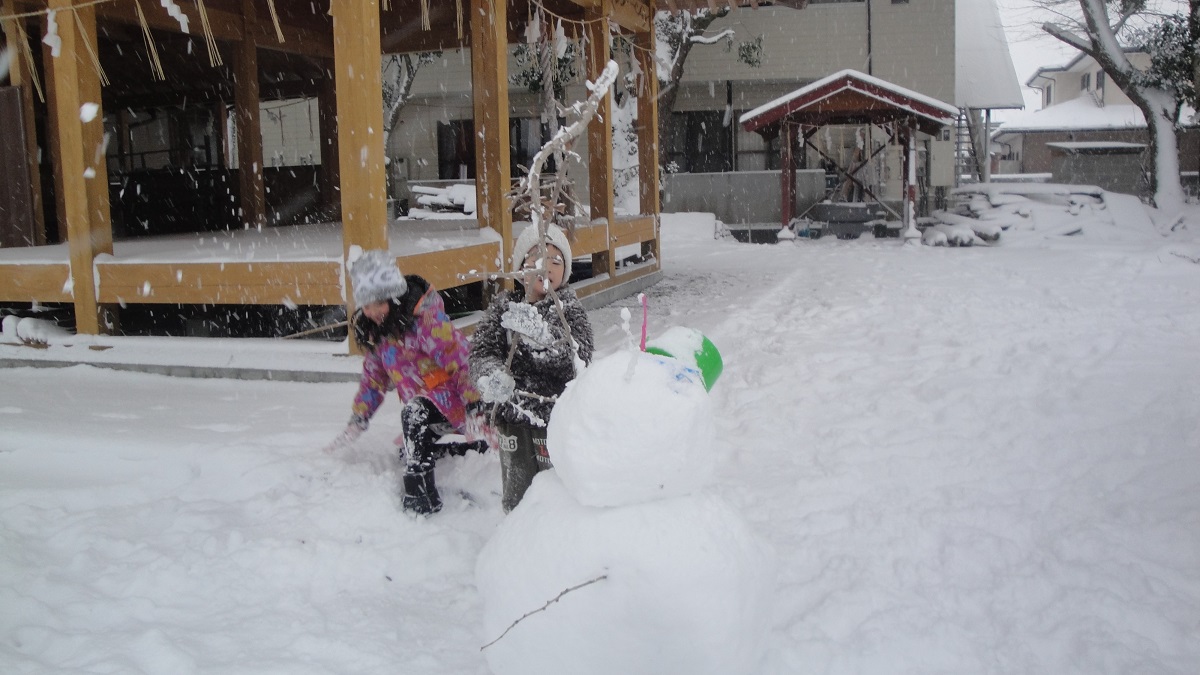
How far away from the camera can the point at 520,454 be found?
363 centimetres

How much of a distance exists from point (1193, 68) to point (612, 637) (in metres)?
20.9

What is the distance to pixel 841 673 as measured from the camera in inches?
114

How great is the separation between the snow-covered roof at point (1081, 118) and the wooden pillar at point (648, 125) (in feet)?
94.1

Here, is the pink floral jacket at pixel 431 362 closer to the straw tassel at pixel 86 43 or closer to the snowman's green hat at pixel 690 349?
the snowman's green hat at pixel 690 349

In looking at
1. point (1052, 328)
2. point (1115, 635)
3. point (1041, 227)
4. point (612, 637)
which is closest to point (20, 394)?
point (612, 637)

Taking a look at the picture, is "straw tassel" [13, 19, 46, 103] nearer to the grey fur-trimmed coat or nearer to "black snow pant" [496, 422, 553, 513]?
the grey fur-trimmed coat

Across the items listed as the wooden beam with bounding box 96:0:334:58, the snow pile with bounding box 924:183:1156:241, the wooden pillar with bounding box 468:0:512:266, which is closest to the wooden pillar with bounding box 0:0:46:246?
the wooden beam with bounding box 96:0:334:58

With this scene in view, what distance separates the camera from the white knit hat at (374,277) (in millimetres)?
3725

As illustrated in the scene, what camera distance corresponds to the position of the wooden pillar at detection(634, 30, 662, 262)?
471 inches

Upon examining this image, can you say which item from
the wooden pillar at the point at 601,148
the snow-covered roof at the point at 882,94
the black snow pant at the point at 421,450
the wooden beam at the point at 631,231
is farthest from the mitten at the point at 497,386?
the snow-covered roof at the point at 882,94

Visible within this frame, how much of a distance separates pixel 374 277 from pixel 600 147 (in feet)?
23.7

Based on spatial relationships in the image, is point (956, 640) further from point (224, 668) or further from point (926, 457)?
point (224, 668)

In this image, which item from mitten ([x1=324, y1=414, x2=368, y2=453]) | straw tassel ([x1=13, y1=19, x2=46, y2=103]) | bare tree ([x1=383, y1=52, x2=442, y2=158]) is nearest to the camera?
mitten ([x1=324, y1=414, x2=368, y2=453])

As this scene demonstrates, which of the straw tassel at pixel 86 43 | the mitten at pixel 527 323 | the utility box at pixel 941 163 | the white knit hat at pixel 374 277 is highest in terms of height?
the straw tassel at pixel 86 43
